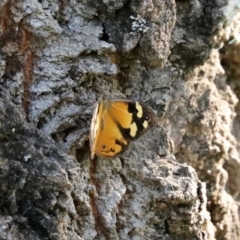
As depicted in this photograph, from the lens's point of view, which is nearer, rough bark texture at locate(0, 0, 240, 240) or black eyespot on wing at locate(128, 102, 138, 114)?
rough bark texture at locate(0, 0, 240, 240)

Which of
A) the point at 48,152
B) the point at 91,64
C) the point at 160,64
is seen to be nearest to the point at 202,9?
the point at 160,64

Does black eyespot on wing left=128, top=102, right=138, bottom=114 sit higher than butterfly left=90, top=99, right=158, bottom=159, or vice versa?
black eyespot on wing left=128, top=102, right=138, bottom=114

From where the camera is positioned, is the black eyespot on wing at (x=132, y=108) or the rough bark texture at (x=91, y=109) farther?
the black eyespot on wing at (x=132, y=108)

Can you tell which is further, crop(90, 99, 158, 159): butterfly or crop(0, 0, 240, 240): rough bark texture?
crop(90, 99, 158, 159): butterfly

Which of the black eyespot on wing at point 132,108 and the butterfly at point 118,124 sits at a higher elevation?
the black eyespot on wing at point 132,108
